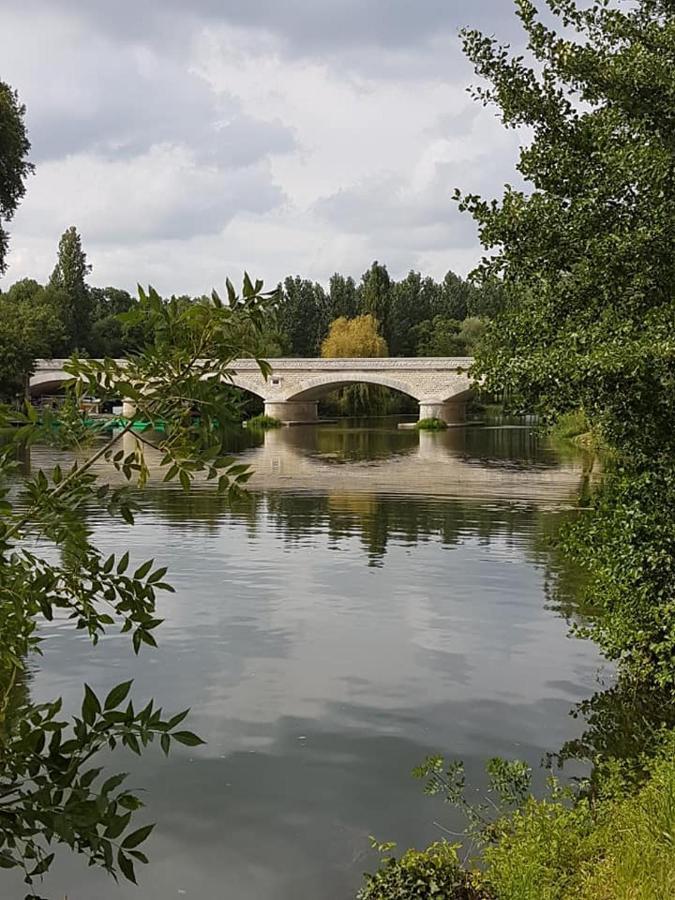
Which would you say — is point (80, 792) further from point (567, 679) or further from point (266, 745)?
point (567, 679)

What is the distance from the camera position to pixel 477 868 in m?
4.96

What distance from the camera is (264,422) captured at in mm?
54188

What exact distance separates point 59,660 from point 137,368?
7.38m

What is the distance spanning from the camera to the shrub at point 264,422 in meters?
53.5

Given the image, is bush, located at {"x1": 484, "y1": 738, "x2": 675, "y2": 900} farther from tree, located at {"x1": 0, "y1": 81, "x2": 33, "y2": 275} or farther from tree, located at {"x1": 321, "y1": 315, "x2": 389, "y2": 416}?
tree, located at {"x1": 321, "y1": 315, "x2": 389, "y2": 416}

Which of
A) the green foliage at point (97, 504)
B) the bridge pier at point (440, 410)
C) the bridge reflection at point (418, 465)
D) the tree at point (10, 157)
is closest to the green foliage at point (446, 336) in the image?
the bridge pier at point (440, 410)

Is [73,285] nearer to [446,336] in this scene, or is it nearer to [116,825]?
[446,336]

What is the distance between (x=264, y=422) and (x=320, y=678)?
46.0 meters

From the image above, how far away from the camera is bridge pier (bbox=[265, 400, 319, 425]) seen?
56500 mm

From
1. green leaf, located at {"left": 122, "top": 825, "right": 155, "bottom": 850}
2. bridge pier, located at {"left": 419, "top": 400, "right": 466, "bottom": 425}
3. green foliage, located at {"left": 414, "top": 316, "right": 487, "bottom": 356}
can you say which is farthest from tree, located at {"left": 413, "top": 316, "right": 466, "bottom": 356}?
green leaf, located at {"left": 122, "top": 825, "right": 155, "bottom": 850}

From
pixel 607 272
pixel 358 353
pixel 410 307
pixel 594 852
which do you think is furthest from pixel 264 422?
→ pixel 594 852

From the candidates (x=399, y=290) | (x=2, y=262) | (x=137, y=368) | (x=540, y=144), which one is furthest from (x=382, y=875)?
(x=399, y=290)

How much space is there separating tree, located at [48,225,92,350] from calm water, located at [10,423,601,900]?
49.1m

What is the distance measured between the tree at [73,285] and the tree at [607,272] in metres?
59.2
